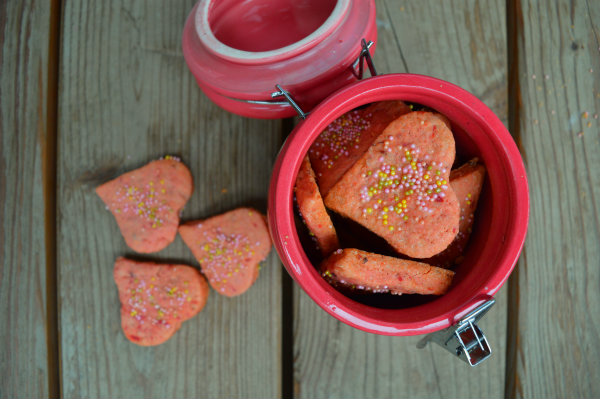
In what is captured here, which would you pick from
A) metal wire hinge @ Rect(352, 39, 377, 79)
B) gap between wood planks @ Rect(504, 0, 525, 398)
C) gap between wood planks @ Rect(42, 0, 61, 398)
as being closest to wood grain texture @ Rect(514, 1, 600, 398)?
gap between wood planks @ Rect(504, 0, 525, 398)

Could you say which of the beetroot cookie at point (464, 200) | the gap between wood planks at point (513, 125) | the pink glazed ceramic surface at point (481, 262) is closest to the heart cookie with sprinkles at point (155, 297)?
the pink glazed ceramic surface at point (481, 262)

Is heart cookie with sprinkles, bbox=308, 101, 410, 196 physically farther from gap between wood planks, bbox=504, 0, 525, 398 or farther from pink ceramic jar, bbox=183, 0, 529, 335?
gap between wood planks, bbox=504, 0, 525, 398

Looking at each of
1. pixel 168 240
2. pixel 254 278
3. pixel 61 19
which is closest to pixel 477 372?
pixel 254 278

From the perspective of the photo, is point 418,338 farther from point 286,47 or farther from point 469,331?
point 286,47

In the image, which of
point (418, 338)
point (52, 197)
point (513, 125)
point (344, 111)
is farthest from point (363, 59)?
point (52, 197)

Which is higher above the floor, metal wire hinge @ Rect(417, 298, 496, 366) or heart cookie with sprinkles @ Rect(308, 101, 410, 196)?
heart cookie with sprinkles @ Rect(308, 101, 410, 196)

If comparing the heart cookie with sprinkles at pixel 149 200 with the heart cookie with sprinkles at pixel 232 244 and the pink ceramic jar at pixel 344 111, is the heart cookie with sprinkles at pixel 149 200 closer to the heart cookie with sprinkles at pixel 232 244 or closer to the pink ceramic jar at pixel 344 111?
the heart cookie with sprinkles at pixel 232 244

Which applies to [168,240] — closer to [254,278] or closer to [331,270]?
[254,278]
